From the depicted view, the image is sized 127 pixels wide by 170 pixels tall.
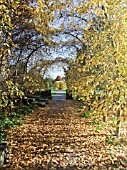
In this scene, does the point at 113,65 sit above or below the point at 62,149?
above

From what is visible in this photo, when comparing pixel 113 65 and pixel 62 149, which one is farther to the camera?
pixel 62 149

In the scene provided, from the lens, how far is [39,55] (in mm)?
12805

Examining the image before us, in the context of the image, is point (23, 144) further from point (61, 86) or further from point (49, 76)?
point (61, 86)

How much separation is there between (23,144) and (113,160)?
6.82 feet

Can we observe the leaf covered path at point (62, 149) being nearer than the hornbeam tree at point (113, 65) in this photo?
No

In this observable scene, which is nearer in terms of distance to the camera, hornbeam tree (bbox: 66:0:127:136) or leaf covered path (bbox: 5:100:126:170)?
hornbeam tree (bbox: 66:0:127:136)

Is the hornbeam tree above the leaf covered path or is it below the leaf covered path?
above

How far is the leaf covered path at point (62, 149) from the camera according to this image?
12.5 ft

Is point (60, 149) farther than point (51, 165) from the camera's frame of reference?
Yes

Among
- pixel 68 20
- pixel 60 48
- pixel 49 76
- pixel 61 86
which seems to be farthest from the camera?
pixel 61 86

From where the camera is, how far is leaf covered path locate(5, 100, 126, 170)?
12.5ft

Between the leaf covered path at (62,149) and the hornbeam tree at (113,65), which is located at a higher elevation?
the hornbeam tree at (113,65)

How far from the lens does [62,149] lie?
14.9ft

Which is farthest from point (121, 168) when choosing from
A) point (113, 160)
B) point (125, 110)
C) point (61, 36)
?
point (61, 36)
